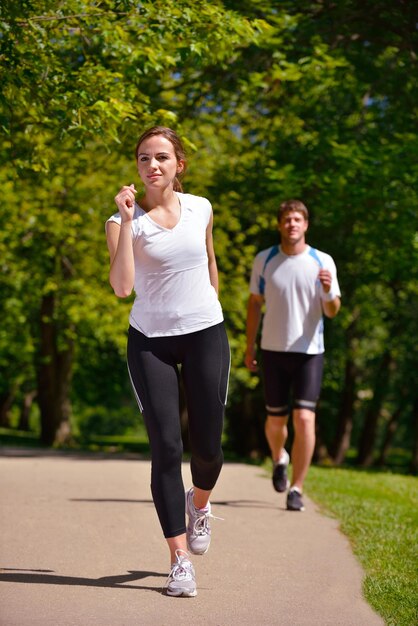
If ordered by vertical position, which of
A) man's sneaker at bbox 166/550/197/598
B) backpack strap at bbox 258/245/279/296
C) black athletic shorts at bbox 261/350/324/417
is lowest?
man's sneaker at bbox 166/550/197/598

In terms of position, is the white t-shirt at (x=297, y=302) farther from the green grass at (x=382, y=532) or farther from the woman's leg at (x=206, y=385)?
the woman's leg at (x=206, y=385)

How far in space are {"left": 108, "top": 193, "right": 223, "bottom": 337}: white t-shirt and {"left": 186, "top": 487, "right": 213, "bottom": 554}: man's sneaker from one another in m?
1.00

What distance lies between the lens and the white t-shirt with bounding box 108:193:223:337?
486 cm

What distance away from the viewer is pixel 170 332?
4.89 metres

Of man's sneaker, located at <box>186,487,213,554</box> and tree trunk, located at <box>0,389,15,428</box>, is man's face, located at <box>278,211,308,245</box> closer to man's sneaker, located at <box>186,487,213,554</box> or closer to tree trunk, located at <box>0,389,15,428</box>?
man's sneaker, located at <box>186,487,213,554</box>

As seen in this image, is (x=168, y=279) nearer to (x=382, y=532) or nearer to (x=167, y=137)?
(x=167, y=137)

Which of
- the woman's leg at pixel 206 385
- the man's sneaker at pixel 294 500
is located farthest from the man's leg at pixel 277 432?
the woman's leg at pixel 206 385

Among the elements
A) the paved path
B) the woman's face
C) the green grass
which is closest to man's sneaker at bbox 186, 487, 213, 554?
the paved path

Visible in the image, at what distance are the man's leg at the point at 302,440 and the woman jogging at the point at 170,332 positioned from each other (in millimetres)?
2828

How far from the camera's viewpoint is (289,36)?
11766mm

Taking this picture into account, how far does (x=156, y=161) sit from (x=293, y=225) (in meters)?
Answer: 2.92

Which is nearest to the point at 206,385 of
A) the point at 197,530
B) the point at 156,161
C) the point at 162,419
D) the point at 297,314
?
the point at 162,419

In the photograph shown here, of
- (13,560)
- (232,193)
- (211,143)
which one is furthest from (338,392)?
(13,560)

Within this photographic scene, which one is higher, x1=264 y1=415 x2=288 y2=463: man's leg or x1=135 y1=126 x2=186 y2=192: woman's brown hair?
x1=135 y1=126 x2=186 y2=192: woman's brown hair
